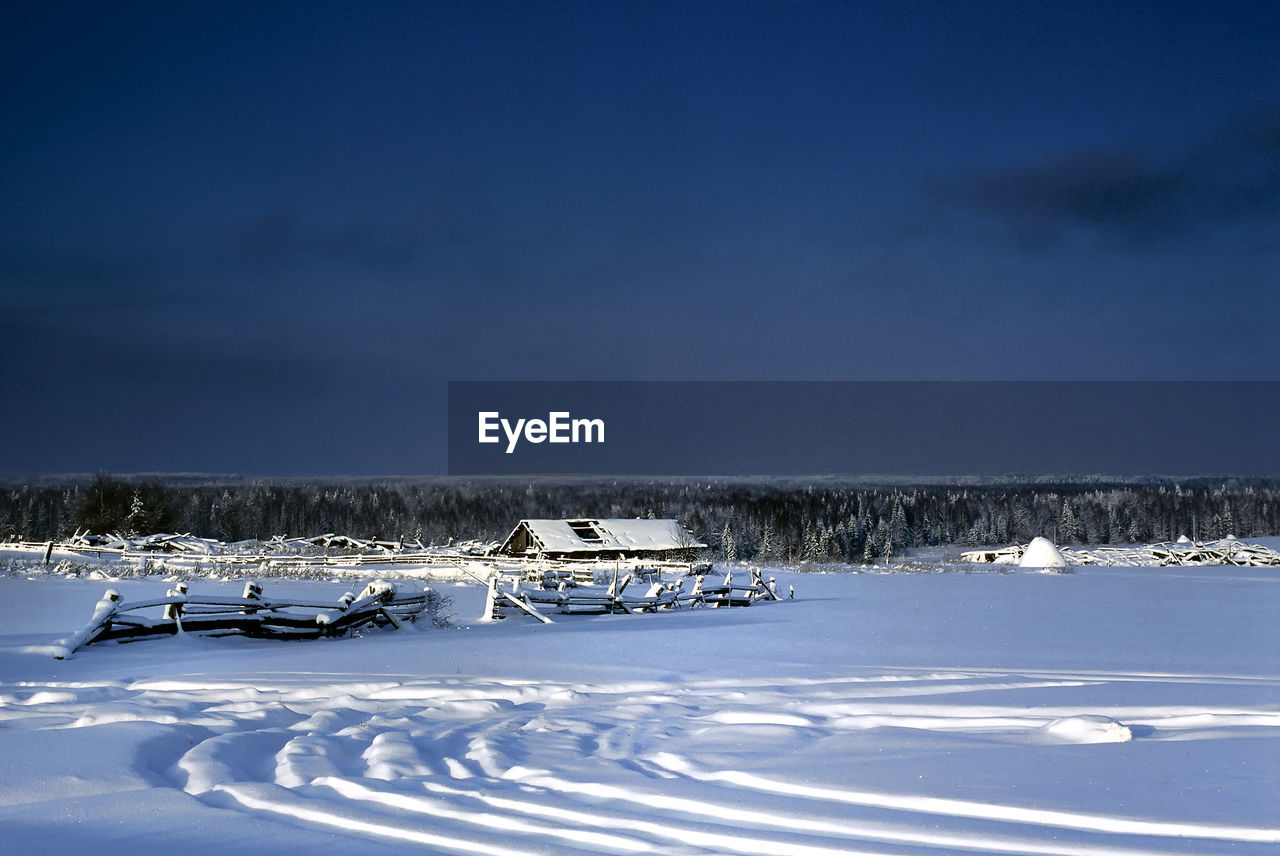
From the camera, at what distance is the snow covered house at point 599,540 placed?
47.1m

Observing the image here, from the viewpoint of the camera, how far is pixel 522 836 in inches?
205

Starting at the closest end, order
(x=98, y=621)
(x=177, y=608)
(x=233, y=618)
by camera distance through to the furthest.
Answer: (x=98, y=621) < (x=177, y=608) < (x=233, y=618)

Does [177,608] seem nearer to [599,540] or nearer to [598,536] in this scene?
[599,540]

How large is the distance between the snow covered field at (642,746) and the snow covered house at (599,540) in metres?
30.9

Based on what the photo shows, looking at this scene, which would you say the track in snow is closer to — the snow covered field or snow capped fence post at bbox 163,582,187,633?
the snow covered field

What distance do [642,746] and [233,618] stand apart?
9882 mm

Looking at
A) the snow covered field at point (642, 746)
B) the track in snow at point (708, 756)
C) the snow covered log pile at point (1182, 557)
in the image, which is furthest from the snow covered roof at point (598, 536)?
the track in snow at point (708, 756)

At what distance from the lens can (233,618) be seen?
614 inches

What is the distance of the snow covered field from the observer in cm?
526

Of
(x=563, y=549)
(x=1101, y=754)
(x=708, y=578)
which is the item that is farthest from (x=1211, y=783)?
(x=563, y=549)

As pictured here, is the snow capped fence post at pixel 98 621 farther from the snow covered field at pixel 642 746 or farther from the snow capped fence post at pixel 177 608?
the snow capped fence post at pixel 177 608

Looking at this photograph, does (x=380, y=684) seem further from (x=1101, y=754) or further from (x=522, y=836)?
(x=1101, y=754)

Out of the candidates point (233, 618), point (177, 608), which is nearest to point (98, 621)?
point (177, 608)

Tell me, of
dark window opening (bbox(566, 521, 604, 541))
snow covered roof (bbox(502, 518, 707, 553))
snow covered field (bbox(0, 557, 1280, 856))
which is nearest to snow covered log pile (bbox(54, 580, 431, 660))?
snow covered field (bbox(0, 557, 1280, 856))
